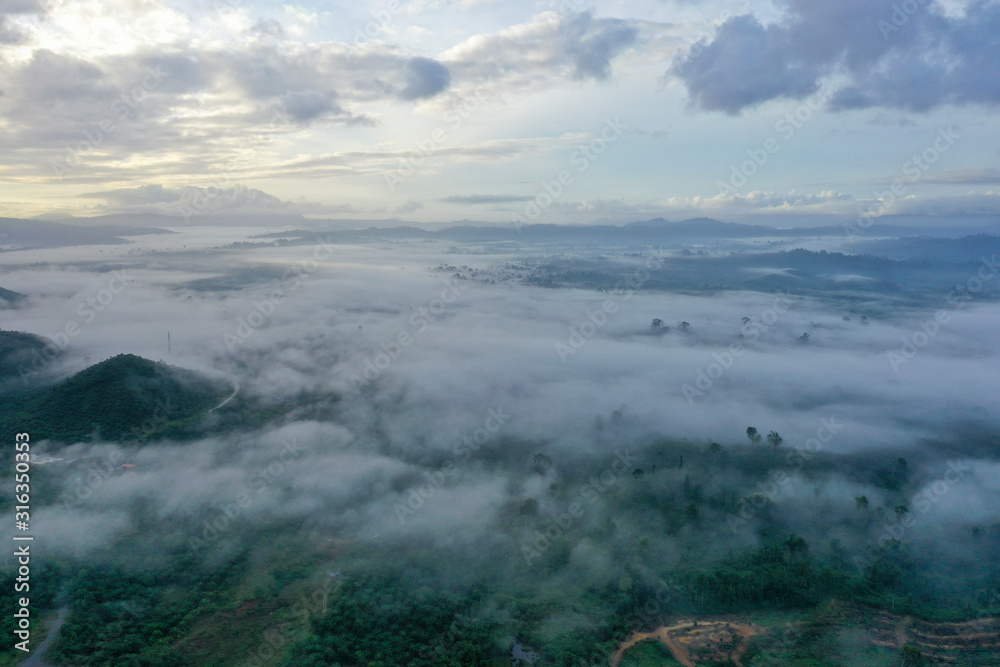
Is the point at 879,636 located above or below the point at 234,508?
below

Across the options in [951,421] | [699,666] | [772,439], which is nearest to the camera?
[699,666]

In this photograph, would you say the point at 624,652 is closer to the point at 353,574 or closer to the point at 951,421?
the point at 353,574

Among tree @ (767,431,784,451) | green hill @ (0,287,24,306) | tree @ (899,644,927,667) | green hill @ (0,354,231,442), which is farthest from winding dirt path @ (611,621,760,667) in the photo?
green hill @ (0,287,24,306)

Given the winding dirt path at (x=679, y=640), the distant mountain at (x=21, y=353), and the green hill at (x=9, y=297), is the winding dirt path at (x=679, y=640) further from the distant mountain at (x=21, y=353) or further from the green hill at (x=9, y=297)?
the green hill at (x=9, y=297)

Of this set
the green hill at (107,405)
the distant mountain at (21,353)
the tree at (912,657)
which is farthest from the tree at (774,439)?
the distant mountain at (21,353)

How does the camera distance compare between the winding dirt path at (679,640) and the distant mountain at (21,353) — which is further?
the distant mountain at (21,353)

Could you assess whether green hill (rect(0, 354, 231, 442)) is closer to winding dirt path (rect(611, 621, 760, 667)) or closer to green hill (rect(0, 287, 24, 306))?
winding dirt path (rect(611, 621, 760, 667))

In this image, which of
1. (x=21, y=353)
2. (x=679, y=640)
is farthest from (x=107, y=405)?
(x=679, y=640)

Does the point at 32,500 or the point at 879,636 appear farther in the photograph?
the point at 32,500

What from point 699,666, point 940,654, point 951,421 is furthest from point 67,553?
point 951,421
